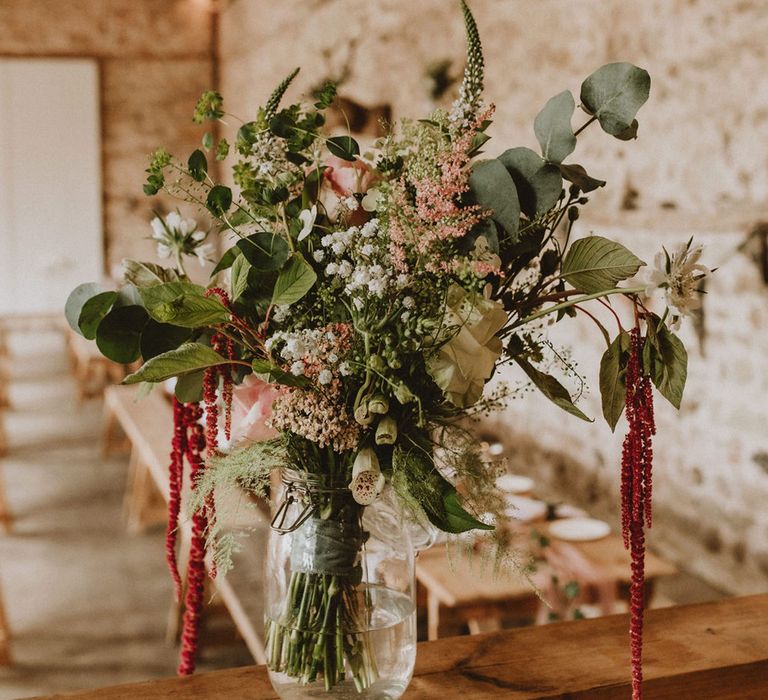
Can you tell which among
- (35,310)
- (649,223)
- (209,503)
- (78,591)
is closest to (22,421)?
(35,310)

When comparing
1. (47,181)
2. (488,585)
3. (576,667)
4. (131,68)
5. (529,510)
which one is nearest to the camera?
(576,667)

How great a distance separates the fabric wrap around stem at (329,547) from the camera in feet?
3.46

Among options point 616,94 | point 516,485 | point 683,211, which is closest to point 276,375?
point 616,94

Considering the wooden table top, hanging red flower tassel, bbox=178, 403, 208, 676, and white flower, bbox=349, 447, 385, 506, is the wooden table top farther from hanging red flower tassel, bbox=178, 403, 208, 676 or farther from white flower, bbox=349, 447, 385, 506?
white flower, bbox=349, 447, 385, 506

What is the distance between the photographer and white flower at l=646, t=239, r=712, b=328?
0.93 meters

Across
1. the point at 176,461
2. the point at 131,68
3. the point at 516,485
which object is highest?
the point at 131,68

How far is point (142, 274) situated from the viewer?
1109 millimetres

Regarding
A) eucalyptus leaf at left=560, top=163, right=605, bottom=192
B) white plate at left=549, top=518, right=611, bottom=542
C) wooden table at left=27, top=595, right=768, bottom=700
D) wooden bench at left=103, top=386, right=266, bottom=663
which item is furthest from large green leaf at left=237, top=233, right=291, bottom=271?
white plate at left=549, top=518, right=611, bottom=542

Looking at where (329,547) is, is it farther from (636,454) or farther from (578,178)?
(578,178)

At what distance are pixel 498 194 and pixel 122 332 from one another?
45 cm

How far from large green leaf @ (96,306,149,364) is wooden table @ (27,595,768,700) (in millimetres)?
466

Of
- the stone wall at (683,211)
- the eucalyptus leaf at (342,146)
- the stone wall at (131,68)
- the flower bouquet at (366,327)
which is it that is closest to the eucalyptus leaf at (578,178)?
the flower bouquet at (366,327)

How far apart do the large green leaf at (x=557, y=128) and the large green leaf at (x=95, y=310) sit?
52 cm

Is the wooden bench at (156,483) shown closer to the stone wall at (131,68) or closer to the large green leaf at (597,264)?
the large green leaf at (597,264)
